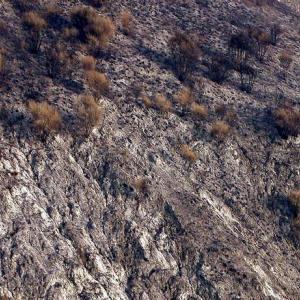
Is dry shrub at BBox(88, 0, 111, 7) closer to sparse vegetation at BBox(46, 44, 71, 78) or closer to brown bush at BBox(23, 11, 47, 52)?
brown bush at BBox(23, 11, 47, 52)

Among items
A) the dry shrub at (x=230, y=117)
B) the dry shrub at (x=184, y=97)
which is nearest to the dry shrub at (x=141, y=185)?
the dry shrub at (x=184, y=97)

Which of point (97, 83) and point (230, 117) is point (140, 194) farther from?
point (230, 117)

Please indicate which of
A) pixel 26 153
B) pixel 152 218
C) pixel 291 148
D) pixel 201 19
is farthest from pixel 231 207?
pixel 201 19

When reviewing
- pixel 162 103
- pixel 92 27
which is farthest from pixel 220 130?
pixel 92 27

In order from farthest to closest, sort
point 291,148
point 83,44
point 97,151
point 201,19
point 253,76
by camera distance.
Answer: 1. point 201,19
2. point 253,76
3. point 83,44
4. point 291,148
5. point 97,151

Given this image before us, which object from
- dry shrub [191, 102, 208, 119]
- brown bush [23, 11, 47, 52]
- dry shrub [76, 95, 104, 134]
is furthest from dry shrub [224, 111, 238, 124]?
brown bush [23, 11, 47, 52]

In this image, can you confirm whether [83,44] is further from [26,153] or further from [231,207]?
[231,207]

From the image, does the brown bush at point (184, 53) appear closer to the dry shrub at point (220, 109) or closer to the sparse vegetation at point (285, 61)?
the dry shrub at point (220, 109)
